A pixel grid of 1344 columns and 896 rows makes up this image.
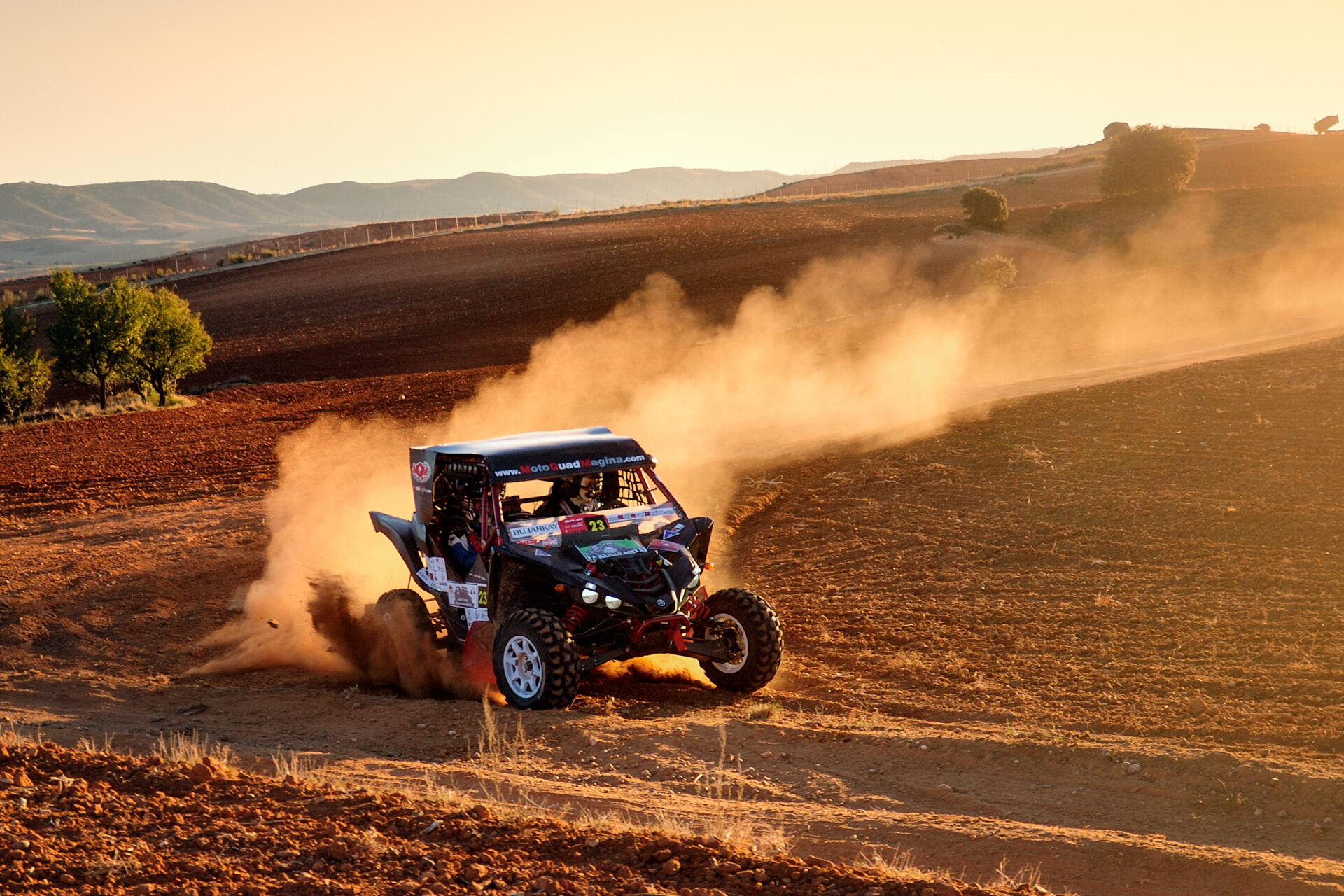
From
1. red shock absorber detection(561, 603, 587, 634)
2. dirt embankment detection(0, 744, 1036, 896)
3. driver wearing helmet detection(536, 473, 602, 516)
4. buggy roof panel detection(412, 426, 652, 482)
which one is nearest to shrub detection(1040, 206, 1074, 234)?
driver wearing helmet detection(536, 473, 602, 516)

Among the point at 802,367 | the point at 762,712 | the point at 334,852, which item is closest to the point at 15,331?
the point at 802,367

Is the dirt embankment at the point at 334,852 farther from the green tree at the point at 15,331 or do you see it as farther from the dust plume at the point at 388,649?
the green tree at the point at 15,331

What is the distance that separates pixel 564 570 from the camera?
363 inches

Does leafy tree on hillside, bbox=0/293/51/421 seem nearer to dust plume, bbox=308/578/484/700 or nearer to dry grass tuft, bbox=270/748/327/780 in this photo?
dust plume, bbox=308/578/484/700

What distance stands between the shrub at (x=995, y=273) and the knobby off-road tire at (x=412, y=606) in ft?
121

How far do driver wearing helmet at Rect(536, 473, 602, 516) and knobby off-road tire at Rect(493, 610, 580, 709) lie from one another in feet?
5.80

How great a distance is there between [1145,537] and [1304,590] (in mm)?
2410

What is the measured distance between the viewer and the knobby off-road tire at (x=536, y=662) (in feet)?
28.4

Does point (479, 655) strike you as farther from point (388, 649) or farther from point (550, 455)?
point (550, 455)

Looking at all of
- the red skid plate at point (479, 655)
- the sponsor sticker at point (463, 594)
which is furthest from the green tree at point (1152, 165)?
the red skid plate at point (479, 655)

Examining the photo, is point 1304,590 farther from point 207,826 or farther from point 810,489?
point 207,826

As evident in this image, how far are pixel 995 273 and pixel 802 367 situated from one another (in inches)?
695

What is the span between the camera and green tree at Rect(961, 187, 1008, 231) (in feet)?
189

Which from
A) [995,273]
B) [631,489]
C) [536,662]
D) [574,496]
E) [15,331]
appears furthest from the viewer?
[995,273]
